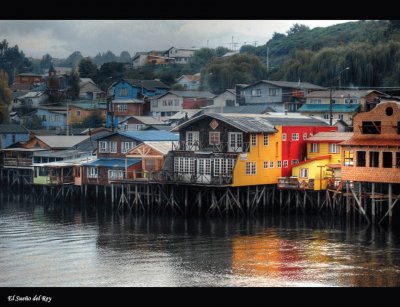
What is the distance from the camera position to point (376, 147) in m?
47.2

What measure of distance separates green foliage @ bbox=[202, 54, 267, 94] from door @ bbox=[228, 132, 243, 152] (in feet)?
176

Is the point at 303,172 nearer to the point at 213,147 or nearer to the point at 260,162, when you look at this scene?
the point at 260,162

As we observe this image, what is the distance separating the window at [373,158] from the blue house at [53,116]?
53238 millimetres

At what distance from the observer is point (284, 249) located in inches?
1585

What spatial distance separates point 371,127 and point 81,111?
52.5 metres

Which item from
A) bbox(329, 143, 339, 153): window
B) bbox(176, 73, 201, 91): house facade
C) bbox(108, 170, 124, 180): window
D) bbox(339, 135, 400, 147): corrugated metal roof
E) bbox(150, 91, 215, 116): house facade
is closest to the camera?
bbox(339, 135, 400, 147): corrugated metal roof

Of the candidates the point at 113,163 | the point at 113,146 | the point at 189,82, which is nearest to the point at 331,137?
the point at 113,163

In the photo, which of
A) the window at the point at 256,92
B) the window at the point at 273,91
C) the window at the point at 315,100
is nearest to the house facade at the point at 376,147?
the window at the point at 315,100

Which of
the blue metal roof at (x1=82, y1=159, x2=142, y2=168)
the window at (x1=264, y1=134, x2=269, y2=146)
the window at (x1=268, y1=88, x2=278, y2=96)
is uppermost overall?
the window at (x1=268, y1=88, x2=278, y2=96)

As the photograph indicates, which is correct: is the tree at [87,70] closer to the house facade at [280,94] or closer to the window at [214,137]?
the house facade at [280,94]

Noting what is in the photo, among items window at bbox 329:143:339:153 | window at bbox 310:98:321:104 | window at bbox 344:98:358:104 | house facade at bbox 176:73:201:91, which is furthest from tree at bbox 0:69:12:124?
window at bbox 329:143:339:153

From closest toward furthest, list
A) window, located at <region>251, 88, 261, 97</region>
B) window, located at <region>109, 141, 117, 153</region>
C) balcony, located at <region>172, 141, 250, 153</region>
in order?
balcony, located at <region>172, 141, 250, 153</region>
window, located at <region>109, 141, 117, 153</region>
window, located at <region>251, 88, 261, 97</region>

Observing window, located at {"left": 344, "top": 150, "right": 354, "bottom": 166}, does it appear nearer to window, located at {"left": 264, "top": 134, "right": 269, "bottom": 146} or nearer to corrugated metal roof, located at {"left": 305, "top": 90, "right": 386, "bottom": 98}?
window, located at {"left": 264, "top": 134, "right": 269, "bottom": 146}

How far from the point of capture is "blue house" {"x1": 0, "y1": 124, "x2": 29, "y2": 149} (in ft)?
261
